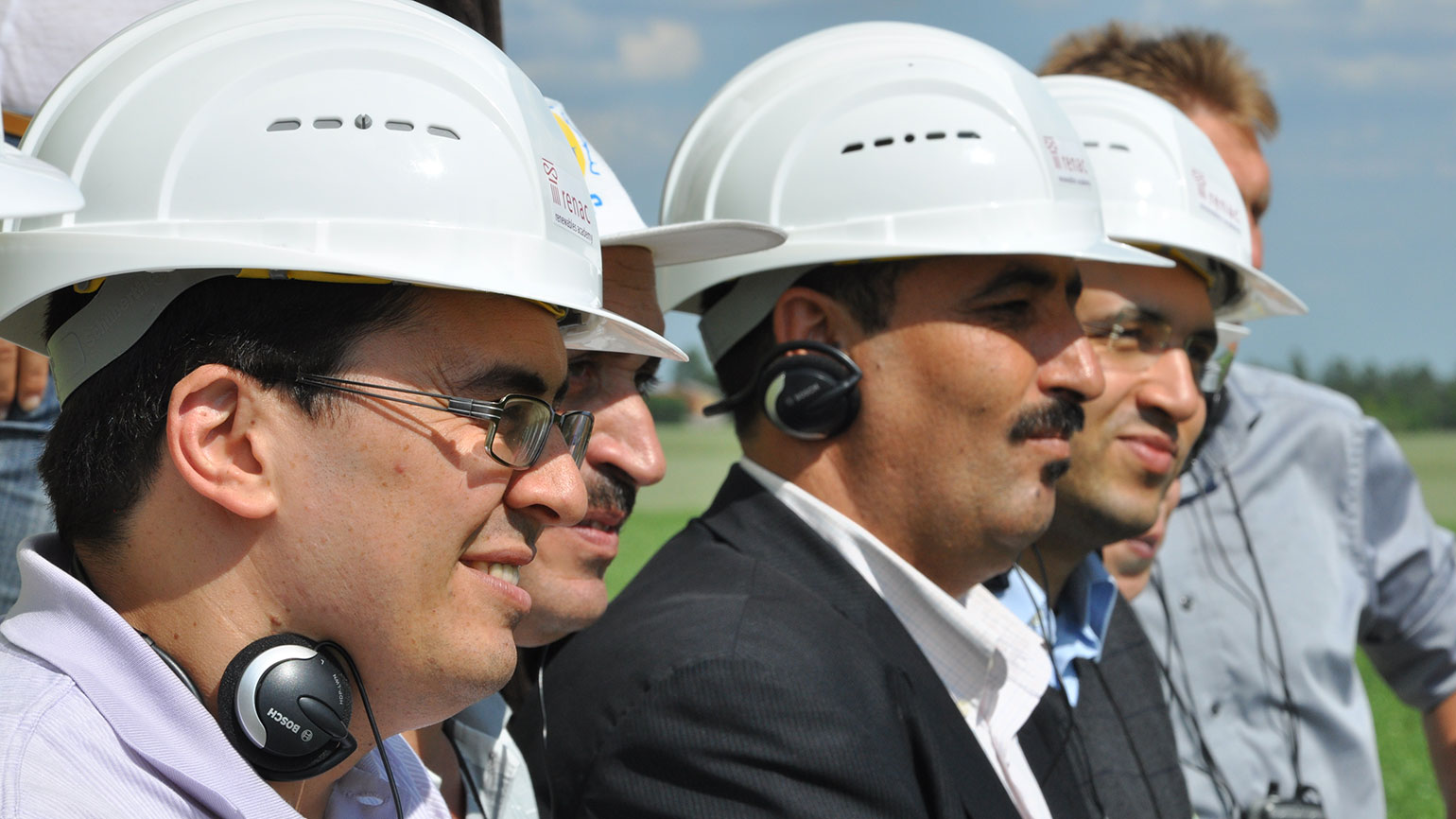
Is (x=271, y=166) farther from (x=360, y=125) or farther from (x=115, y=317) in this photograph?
(x=115, y=317)

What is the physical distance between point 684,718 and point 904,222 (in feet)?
4.23

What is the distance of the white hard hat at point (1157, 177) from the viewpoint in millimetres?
4090

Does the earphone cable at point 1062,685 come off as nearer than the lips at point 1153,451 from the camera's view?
Yes

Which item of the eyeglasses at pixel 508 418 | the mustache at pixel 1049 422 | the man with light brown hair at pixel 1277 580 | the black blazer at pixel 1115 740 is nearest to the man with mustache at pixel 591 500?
the mustache at pixel 1049 422

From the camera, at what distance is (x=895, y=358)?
10.3ft

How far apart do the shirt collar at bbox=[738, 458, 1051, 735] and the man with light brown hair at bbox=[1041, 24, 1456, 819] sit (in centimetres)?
179

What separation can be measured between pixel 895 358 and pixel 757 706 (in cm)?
101

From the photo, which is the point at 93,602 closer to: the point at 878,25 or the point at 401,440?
the point at 401,440

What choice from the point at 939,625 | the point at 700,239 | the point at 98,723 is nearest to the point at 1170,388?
the point at 939,625

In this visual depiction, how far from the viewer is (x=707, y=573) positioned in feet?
9.34

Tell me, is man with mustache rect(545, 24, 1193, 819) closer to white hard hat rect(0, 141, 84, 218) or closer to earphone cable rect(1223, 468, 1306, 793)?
white hard hat rect(0, 141, 84, 218)

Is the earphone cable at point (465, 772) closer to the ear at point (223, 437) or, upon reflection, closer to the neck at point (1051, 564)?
the ear at point (223, 437)

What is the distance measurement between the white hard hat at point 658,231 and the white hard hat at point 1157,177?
1.54m

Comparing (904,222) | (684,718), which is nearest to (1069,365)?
(904,222)
